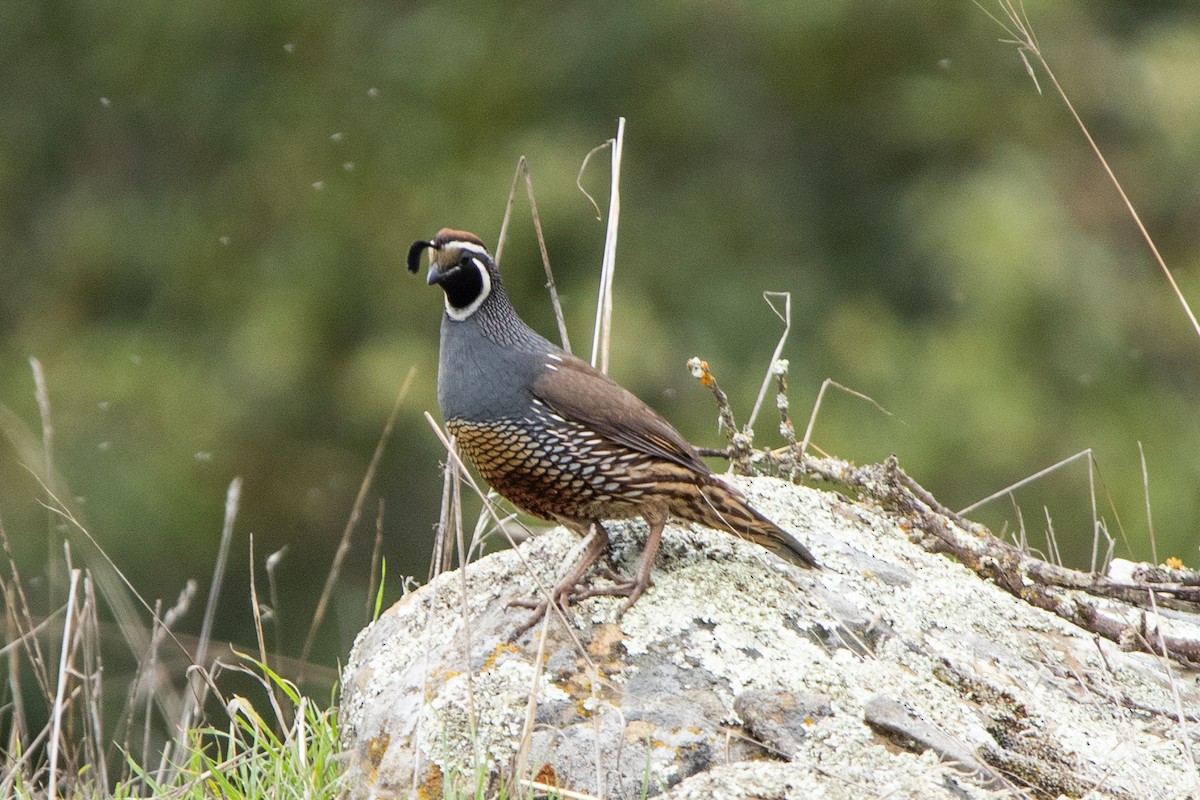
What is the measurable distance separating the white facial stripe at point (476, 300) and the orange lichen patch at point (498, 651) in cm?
90

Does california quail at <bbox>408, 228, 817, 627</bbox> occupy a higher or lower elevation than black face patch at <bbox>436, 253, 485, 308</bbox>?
lower

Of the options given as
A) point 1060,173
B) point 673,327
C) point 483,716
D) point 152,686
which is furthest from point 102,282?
point 483,716

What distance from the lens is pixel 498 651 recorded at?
315 centimetres

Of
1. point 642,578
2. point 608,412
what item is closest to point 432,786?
point 642,578

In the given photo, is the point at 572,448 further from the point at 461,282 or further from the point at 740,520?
the point at 461,282

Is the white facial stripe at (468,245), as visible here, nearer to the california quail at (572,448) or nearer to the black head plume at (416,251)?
the black head plume at (416,251)

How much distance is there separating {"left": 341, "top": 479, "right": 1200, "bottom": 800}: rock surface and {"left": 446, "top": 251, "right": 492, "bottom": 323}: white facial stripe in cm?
60

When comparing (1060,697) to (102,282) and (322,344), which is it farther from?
(102,282)

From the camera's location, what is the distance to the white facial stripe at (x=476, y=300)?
12.4 feet

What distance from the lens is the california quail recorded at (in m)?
3.37

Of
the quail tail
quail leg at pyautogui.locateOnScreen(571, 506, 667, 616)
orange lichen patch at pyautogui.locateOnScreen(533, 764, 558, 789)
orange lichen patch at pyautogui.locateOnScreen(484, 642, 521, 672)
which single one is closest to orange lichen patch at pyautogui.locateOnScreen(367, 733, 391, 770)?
orange lichen patch at pyautogui.locateOnScreen(484, 642, 521, 672)

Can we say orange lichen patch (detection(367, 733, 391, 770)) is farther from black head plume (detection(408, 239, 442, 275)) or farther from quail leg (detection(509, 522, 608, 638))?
black head plume (detection(408, 239, 442, 275))

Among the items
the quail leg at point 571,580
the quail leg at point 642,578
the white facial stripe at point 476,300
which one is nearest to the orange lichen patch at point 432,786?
the quail leg at point 571,580

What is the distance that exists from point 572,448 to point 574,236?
6.77 metres
